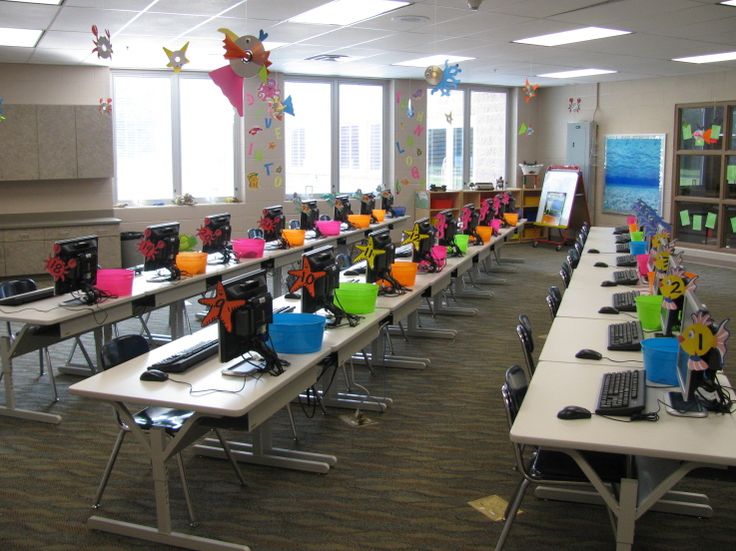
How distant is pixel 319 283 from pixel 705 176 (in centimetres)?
947

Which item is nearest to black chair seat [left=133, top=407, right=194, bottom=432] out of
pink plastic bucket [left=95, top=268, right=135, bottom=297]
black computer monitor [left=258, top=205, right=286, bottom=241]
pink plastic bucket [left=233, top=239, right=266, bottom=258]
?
pink plastic bucket [left=95, top=268, right=135, bottom=297]

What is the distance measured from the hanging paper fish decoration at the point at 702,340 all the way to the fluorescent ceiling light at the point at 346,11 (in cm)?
428

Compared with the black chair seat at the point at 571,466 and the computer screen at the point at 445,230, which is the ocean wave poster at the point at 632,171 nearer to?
the computer screen at the point at 445,230

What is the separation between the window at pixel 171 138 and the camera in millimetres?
10648

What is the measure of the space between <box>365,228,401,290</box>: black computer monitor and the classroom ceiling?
2202mm

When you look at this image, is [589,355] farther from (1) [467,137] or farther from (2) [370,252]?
(1) [467,137]

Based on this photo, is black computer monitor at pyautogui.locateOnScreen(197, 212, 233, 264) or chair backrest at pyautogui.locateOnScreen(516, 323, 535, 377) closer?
chair backrest at pyautogui.locateOnScreen(516, 323, 535, 377)

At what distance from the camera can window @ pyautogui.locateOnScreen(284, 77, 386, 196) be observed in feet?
39.1

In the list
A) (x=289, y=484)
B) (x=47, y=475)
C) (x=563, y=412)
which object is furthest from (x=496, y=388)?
(x=47, y=475)

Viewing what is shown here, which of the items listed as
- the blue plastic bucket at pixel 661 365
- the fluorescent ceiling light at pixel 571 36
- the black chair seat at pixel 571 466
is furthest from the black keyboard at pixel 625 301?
the fluorescent ceiling light at pixel 571 36

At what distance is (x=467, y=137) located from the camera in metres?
13.7

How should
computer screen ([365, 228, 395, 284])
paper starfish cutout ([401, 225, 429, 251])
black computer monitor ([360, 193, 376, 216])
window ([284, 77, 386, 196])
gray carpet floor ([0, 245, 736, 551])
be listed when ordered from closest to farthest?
gray carpet floor ([0, 245, 736, 551])
computer screen ([365, 228, 395, 284])
paper starfish cutout ([401, 225, 429, 251])
black computer monitor ([360, 193, 376, 216])
window ([284, 77, 386, 196])

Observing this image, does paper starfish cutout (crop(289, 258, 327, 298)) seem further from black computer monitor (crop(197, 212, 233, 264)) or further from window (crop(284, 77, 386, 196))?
window (crop(284, 77, 386, 196))

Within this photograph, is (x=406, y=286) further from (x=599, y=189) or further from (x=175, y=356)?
(x=599, y=189)
